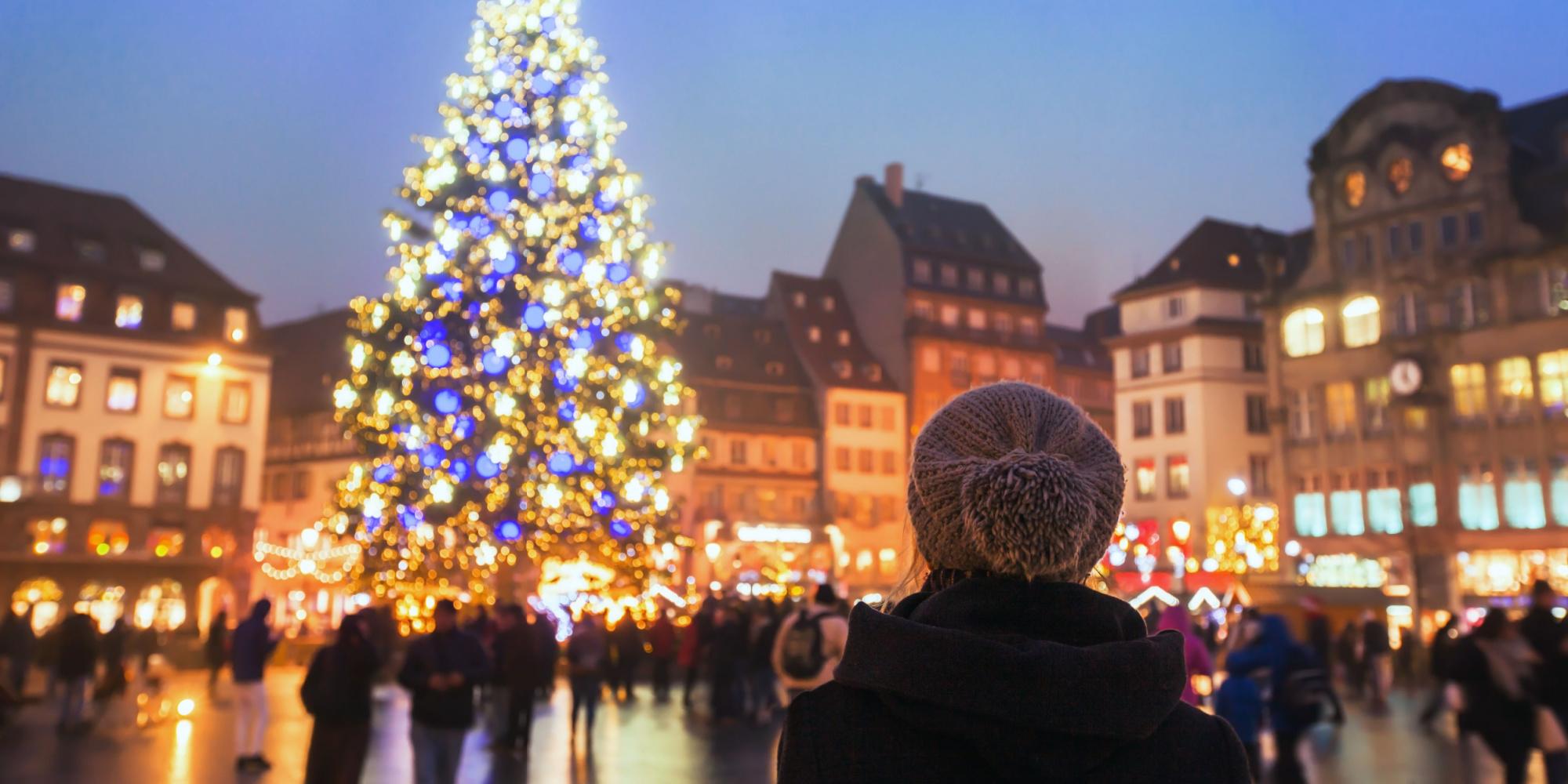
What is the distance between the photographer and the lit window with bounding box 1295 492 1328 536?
56.0 metres

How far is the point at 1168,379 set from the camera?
6912 cm

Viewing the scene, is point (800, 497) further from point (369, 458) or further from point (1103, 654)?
point (1103, 654)

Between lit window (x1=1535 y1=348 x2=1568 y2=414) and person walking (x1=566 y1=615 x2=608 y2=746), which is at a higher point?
→ lit window (x1=1535 y1=348 x2=1568 y2=414)

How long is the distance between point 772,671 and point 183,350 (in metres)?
45.1

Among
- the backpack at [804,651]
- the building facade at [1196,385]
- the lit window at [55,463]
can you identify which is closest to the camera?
the backpack at [804,651]

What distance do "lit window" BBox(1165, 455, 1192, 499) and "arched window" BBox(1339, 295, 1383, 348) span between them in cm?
1318

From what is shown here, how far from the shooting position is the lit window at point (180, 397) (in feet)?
200

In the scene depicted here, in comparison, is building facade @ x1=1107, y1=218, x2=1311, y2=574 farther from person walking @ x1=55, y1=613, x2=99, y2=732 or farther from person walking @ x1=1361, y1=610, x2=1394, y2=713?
person walking @ x1=55, y1=613, x2=99, y2=732

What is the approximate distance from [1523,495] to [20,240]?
5485cm

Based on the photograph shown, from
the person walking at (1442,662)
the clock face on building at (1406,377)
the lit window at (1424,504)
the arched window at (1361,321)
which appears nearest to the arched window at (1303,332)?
the arched window at (1361,321)

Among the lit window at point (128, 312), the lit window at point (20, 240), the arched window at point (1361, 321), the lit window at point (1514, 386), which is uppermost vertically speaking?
the lit window at point (20, 240)

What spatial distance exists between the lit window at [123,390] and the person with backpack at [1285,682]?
56149 millimetres

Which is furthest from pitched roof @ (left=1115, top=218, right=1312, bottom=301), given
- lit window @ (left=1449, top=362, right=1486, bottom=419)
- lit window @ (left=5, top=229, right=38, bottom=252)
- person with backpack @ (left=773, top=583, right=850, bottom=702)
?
person with backpack @ (left=773, top=583, right=850, bottom=702)

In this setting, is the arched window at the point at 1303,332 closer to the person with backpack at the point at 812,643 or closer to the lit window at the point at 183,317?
the lit window at the point at 183,317
